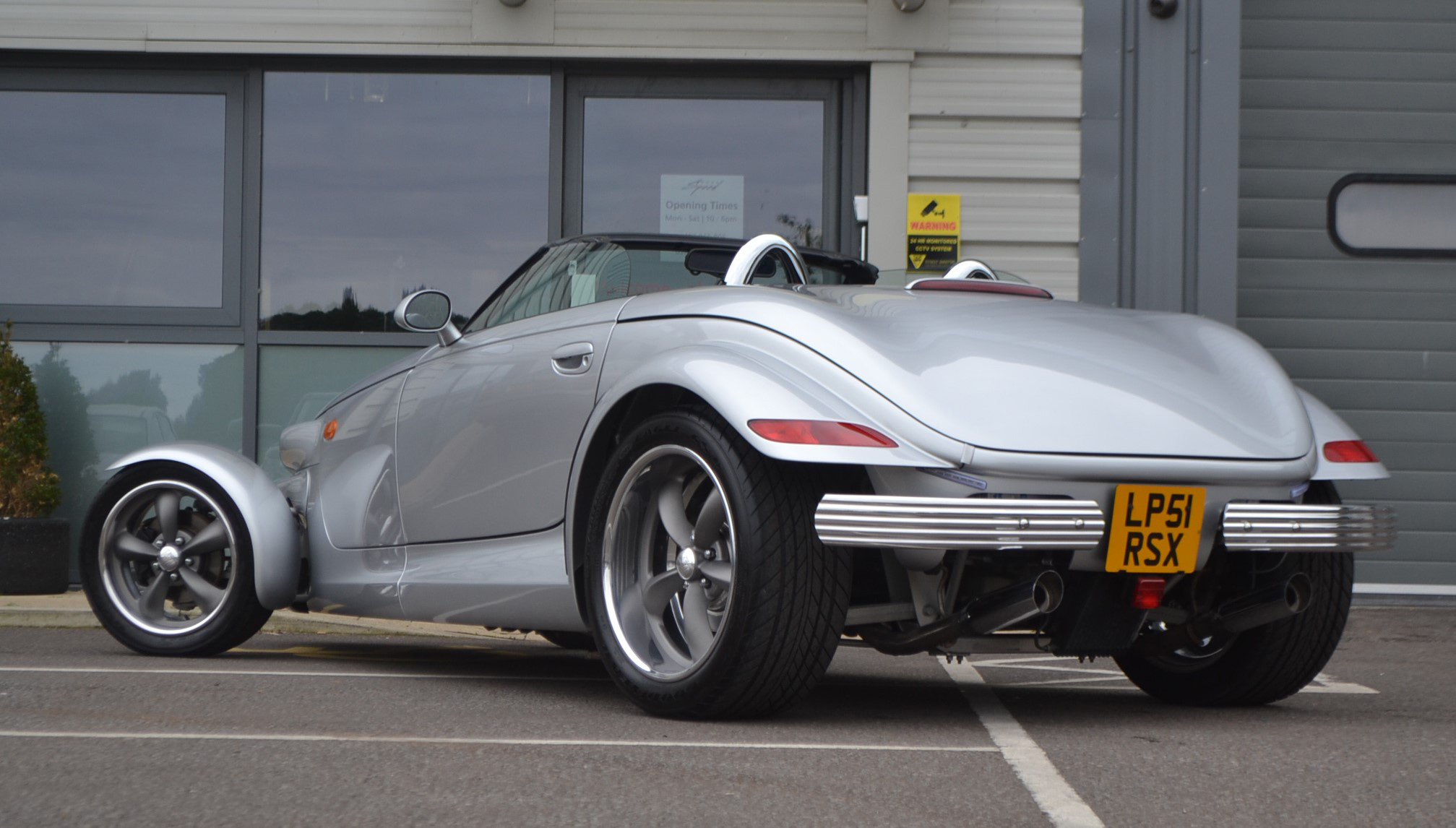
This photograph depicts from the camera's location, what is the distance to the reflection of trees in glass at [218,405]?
8.52 m

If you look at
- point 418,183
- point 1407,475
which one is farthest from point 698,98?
point 1407,475

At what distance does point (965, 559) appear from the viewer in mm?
3488

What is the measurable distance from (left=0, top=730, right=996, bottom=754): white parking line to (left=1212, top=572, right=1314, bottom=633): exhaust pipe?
0.82 m

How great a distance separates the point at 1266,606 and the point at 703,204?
5421 mm

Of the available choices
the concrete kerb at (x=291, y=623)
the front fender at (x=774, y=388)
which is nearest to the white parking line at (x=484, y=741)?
the front fender at (x=774, y=388)

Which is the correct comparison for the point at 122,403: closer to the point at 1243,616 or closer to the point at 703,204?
the point at 703,204

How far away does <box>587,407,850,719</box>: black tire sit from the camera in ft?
10.9

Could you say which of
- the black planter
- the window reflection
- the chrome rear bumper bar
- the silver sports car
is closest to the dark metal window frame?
the silver sports car

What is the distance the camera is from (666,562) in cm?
373

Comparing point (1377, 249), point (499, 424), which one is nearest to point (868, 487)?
point (499, 424)

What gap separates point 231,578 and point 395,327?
3.56 metres

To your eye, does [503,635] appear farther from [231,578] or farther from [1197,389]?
[1197,389]

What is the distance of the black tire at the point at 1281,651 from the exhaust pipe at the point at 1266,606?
0.28ft

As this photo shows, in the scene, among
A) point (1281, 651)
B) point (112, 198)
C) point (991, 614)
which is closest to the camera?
point (991, 614)
